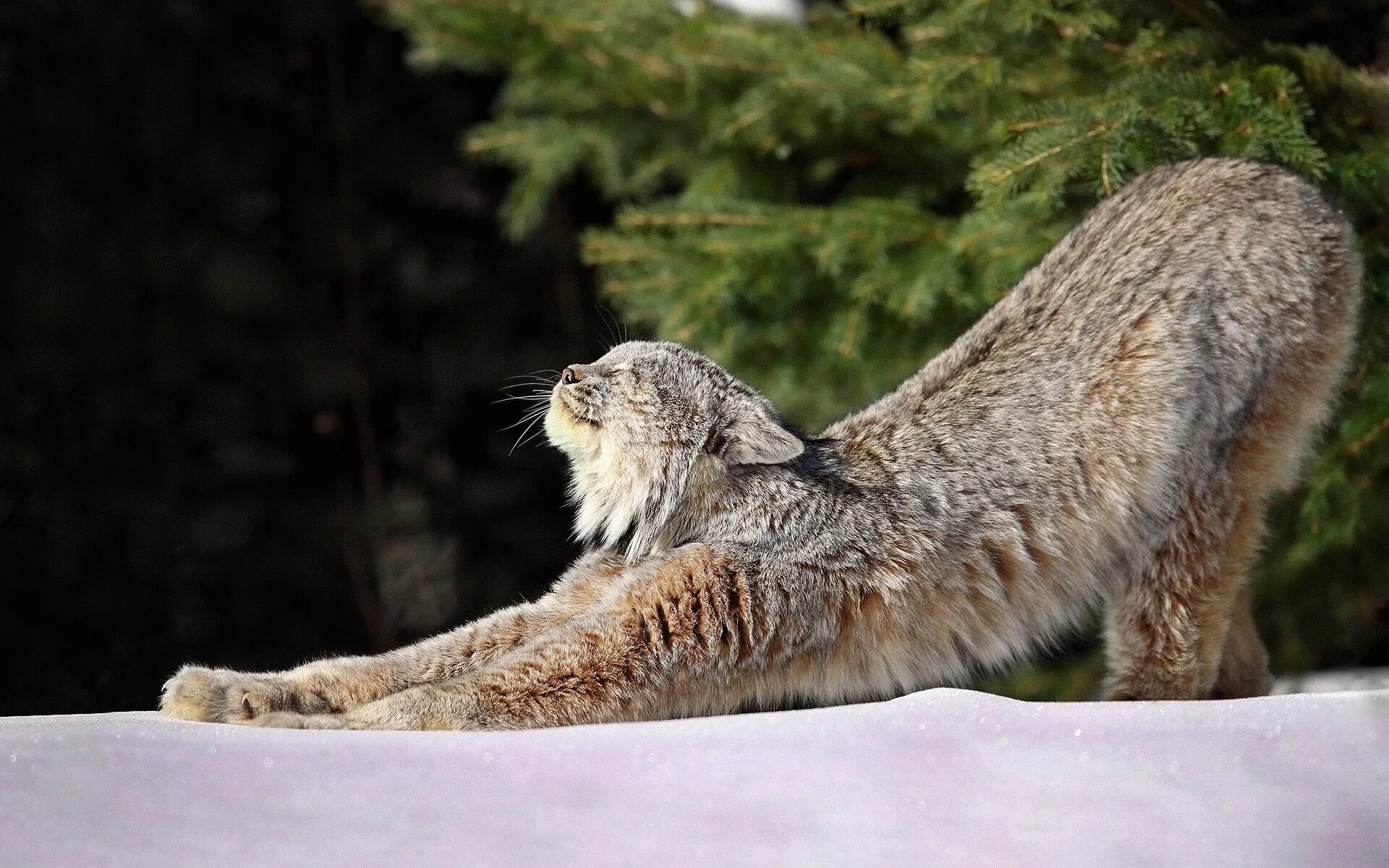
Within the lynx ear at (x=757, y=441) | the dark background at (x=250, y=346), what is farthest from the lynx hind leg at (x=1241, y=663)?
the dark background at (x=250, y=346)

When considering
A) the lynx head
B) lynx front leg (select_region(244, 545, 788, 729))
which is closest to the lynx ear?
the lynx head

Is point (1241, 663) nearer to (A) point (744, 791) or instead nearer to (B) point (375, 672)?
(A) point (744, 791)

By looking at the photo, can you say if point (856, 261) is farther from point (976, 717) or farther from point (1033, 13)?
point (976, 717)

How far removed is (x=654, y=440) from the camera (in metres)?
3.11

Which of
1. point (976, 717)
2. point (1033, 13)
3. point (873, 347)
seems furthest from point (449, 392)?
point (976, 717)

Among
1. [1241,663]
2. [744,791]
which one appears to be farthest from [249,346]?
[744,791]

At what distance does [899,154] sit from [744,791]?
3661 millimetres

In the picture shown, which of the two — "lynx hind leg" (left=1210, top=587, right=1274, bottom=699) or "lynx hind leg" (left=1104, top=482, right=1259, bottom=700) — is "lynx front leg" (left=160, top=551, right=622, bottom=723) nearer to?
"lynx hind leg" (left=1104, top=482, right=1259, bottom=700)

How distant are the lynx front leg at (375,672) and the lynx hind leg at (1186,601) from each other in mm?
1208

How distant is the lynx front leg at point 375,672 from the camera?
103 inches

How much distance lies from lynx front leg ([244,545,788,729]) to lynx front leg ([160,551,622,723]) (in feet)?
0.45

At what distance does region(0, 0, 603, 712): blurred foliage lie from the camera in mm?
6070

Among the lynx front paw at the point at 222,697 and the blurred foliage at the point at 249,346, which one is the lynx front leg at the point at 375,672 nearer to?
the lynx front paw at the point at 222,697

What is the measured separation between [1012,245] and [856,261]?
506 millimetres
